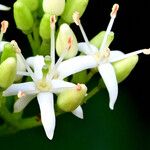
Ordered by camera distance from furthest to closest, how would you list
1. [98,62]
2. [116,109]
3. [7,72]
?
[116,109], [98,62], [7,72]

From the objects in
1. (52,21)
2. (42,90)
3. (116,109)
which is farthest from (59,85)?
(116,109)

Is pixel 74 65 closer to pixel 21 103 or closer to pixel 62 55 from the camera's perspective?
pixel 62 55

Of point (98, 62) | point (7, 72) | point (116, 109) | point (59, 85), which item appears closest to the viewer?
point (7, 72)

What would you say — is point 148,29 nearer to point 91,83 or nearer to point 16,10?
point 91,83

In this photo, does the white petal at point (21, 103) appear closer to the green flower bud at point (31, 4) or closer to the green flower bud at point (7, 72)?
the green flower bud at point (7, 72)

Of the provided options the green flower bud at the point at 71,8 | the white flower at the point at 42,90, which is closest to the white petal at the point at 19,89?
the white flower at the point at 42,90

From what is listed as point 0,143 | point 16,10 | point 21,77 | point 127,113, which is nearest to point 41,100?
point 21,77

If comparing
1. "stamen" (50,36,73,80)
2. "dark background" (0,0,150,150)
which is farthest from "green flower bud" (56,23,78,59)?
"dark background" (0,0,150,150)
